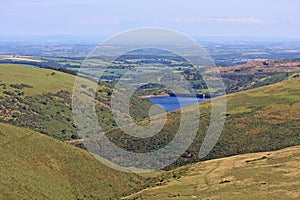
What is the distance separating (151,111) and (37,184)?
4648 inches

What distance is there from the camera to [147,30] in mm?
77750

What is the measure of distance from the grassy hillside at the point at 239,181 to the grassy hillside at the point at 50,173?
36.0ft

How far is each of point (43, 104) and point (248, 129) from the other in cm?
8290

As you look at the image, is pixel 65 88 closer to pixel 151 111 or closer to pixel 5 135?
pixel 151 111

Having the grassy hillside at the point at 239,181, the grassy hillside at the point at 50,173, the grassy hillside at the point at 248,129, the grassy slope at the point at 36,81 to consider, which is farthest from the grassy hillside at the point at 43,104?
the grassy hillside at the point at 239,181

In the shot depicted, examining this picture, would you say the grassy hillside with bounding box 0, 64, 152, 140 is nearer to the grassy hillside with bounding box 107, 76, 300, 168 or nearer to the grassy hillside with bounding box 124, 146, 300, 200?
the grassy hillside with bounding box 107, 76, 300, 168

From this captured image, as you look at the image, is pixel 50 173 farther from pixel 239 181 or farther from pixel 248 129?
pixel 248 129

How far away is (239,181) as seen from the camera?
62219mm

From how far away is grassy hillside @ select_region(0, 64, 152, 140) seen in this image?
145 m

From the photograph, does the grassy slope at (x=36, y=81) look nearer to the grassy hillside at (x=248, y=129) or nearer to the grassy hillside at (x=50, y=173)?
the grassy hillside at (x=248, y=129)

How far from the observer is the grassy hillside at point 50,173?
224ft

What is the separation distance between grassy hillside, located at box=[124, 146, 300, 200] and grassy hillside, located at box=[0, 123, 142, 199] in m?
11.0

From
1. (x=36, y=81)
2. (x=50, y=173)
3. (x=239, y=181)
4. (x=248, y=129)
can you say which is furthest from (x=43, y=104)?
(x=239, y=181)

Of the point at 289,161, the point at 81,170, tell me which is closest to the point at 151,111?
the point at 81,170
